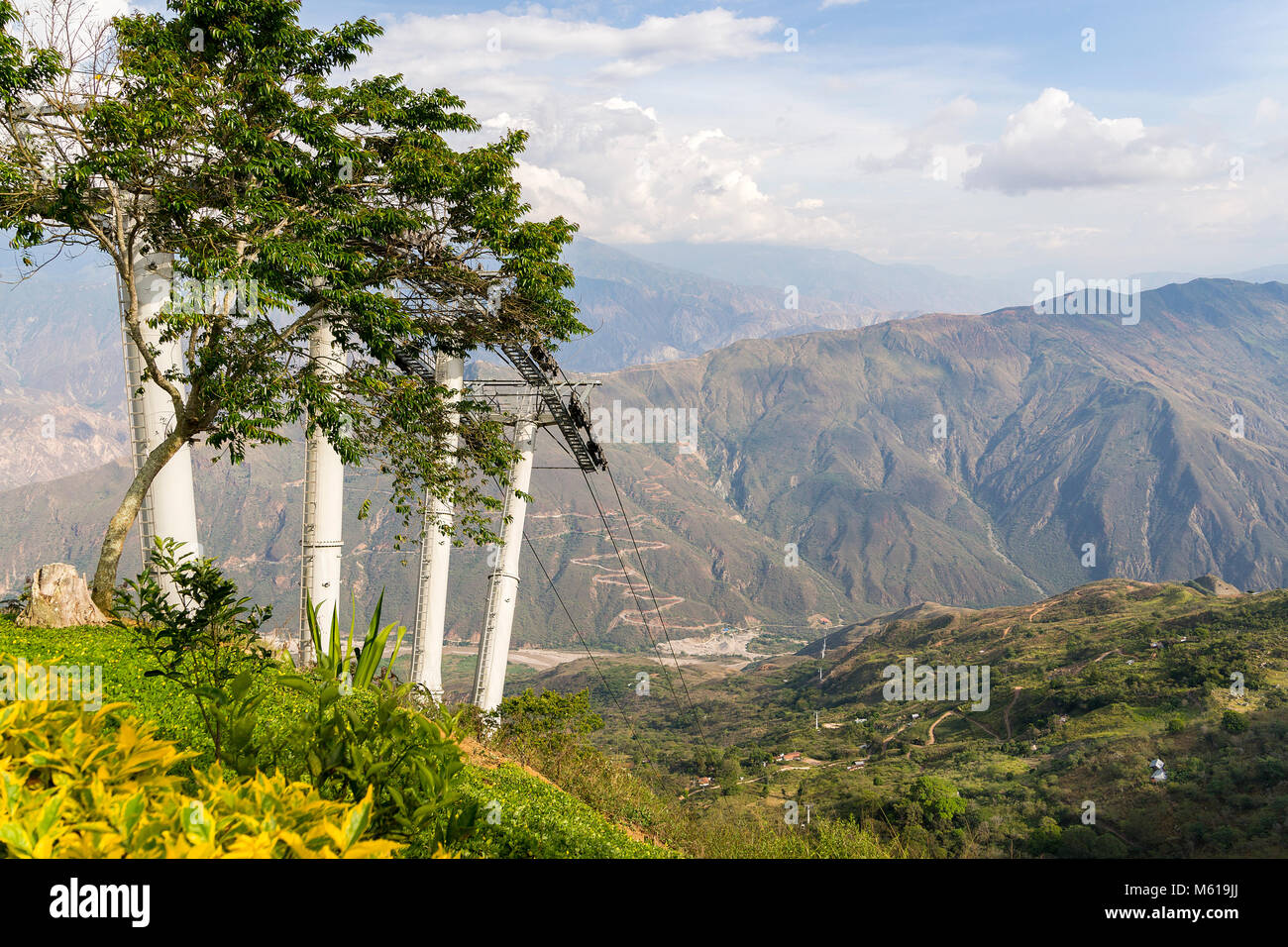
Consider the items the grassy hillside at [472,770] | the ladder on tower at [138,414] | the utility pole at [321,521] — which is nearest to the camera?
the grassy hillside at [472,770]

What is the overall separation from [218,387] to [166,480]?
3890mm

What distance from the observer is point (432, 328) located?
13938 mm

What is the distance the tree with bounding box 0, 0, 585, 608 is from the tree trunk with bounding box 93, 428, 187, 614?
0.03m

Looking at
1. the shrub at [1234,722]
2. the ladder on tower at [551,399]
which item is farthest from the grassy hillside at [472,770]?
the shrub at [1234,722]

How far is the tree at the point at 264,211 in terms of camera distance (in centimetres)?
968

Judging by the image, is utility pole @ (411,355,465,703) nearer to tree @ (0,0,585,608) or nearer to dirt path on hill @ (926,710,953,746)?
tree @ (0,0,585,608)

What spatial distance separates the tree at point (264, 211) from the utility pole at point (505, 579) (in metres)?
4.53

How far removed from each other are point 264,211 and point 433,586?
9.34 m

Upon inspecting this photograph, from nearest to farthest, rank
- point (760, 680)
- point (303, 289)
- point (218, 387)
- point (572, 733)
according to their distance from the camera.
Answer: point (218, 387), point (303, 289), point (572, 733), point (760, 680)

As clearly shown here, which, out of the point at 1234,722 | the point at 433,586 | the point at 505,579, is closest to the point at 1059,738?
the point at 1234,722

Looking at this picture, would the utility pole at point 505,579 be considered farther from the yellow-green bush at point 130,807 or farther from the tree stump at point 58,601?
the yellow-green bush at point 130,807
